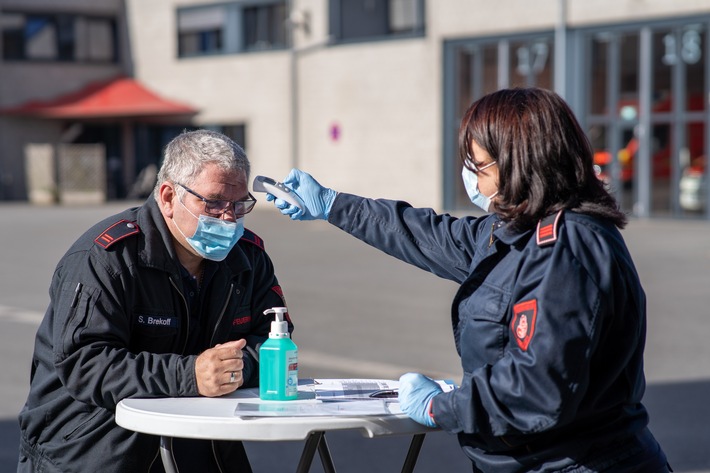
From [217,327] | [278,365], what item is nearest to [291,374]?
[278,365]

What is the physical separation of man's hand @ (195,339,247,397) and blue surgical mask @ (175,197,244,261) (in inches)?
14.5

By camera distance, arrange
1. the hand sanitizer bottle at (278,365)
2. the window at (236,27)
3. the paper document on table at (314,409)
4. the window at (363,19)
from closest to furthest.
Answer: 1. the paper document on table at (314,409)
2. the hand sanitizer bottle at (278,365)
3. the window at (363,19)
4. the window at (236,27)

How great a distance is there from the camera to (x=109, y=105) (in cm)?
3591

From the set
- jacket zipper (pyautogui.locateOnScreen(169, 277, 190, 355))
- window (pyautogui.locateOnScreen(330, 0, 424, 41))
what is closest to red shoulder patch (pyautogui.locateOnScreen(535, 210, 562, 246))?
jacket zipper (pyautogui.locateOnScreen(169, 277, 190, 355))

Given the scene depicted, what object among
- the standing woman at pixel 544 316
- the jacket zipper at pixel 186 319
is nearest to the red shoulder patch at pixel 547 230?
the standing woman at pixel 544 316

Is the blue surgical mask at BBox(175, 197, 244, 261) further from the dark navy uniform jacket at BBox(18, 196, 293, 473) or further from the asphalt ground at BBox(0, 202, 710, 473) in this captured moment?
the asphalt ground at BBox(0, 202, 710, 473)

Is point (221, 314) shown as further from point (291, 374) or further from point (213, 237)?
point (291, 374)

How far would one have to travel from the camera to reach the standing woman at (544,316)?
252 cm

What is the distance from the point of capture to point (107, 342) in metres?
3.10

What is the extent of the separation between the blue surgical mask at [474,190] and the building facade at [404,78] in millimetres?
20092

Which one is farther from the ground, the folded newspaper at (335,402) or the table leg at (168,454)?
the folded newspaper at (335,402)

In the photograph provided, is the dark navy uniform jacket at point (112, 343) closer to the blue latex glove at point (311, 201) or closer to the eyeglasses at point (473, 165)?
the blue latex glove at point (311, 201)

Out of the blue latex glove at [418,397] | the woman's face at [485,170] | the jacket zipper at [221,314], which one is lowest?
the blue latex glove at [418,397]

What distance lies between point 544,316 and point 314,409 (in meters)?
0.78
